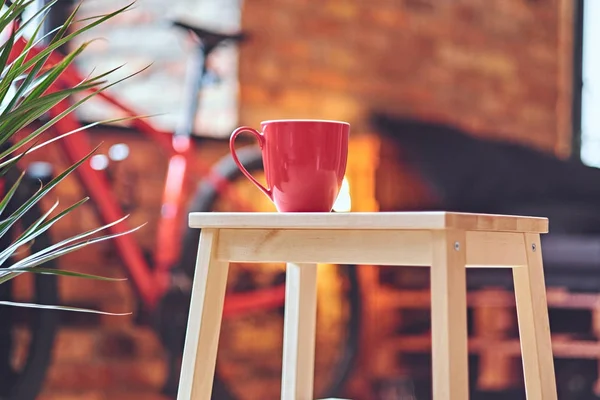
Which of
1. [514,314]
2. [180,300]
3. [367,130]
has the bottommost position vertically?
[180,300]

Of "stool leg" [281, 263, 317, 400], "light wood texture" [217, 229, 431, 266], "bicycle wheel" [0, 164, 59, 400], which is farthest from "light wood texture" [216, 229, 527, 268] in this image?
"bicycle wheel" [0, 164, 59, 400]

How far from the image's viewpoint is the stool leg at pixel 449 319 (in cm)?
88

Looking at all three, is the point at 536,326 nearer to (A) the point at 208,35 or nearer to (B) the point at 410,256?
(B) the point at 410,256

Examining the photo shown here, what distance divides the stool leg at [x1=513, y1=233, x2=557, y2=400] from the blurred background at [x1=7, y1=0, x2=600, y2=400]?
46.4 inches

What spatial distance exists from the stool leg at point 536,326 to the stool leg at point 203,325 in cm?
34

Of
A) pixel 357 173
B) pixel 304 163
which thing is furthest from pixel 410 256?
pixel 357 173

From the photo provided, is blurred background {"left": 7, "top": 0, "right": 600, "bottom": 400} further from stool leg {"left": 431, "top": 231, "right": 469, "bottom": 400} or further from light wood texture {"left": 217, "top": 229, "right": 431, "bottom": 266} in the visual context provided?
stool leg {"left": 431, "top": 231, "right": 469, "bottom": 400}

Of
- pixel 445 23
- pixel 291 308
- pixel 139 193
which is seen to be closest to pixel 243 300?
pixel 139 193

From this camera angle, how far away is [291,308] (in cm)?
133

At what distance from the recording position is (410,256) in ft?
3.05

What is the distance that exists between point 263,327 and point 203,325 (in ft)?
5.31

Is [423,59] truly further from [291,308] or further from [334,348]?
[291,308]

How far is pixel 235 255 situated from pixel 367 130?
5.82ft

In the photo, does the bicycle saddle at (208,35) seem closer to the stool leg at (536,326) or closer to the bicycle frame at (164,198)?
the bicycle frame at (164,198)
